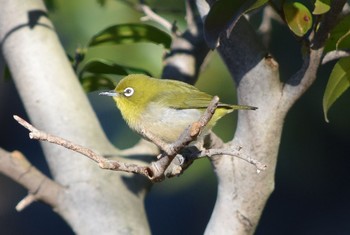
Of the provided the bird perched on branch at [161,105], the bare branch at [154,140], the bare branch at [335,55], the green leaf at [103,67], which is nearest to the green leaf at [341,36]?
the bare branch at [335,55]

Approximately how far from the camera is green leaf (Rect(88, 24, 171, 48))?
2.61 metres

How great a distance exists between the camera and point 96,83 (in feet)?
8.75

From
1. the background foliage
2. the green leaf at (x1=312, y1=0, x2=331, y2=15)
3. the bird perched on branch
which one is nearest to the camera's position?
the green leaf at (x1=312, y1=0, x2=331, y2=15)

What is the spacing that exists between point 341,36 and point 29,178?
88 centimetres

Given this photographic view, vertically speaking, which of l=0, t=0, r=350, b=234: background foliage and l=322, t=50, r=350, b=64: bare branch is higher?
l=322, t=50, r=350, b=64: bare branch

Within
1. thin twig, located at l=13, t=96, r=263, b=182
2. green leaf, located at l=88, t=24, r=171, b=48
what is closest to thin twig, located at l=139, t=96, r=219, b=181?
thin twig, located at l=13, t=96, r=263, b=182

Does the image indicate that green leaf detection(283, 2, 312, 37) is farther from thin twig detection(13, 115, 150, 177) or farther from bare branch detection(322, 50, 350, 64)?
thin twig detection(13, 115, 150, 177)

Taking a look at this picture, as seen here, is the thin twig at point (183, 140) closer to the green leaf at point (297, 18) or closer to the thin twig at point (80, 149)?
the thin twig at point (80, 149)

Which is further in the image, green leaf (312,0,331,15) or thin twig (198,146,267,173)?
green leaf (312,0,331,15)

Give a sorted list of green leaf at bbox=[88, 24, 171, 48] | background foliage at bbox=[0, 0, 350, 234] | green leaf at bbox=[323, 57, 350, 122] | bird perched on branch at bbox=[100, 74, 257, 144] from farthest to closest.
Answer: background foliage at bbox=[0, 0, 350, 234]
green leaf at bbox=[88, 24, 171, 48]
bird perched on branch at bbox=[100, 74, 257, 144]
green leaf at bbox=[323, 57, 350, 122]

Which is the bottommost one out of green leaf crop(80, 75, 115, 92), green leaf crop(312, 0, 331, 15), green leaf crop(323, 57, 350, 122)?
green leaf crop(80, 75, 115, 92)

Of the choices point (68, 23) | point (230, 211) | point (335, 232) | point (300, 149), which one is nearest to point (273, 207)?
point (335, 232)

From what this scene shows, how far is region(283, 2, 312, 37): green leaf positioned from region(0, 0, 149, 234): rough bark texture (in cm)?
65

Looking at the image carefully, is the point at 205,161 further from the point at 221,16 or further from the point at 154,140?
the point at 154,140
